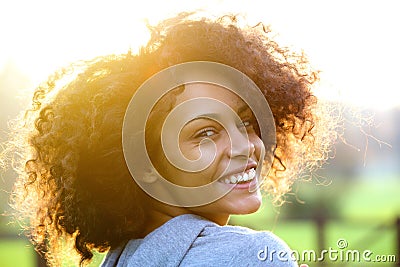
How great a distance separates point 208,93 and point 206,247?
42cm

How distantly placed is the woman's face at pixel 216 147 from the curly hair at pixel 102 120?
0.14m

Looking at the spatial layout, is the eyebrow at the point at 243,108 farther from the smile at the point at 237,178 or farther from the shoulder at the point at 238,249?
the shoulder at the point at 238,249

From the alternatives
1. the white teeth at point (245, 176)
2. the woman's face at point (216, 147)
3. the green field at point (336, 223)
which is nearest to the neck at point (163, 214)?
the woman's face at point (216, 147)

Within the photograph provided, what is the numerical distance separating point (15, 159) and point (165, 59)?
71cm

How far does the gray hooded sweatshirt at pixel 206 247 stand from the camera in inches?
69.2

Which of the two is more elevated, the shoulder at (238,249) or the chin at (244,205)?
the chin at (244,205)

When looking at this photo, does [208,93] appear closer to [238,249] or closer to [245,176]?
[245,176]

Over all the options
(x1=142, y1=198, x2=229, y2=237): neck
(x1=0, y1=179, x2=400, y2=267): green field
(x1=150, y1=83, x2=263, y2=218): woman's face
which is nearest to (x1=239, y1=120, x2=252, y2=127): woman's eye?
(x1=150, y1=83, x2=263, y2=218): woman's face

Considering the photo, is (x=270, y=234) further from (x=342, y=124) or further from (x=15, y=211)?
(x=15, y=211)

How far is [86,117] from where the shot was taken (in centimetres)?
202

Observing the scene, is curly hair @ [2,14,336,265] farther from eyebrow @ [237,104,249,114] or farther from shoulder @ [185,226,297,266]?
shoulder @ [185,226,297,266]

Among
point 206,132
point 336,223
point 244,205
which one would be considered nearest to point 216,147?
point 206,132

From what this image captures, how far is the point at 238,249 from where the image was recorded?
1.77m

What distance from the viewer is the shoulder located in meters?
1.75
